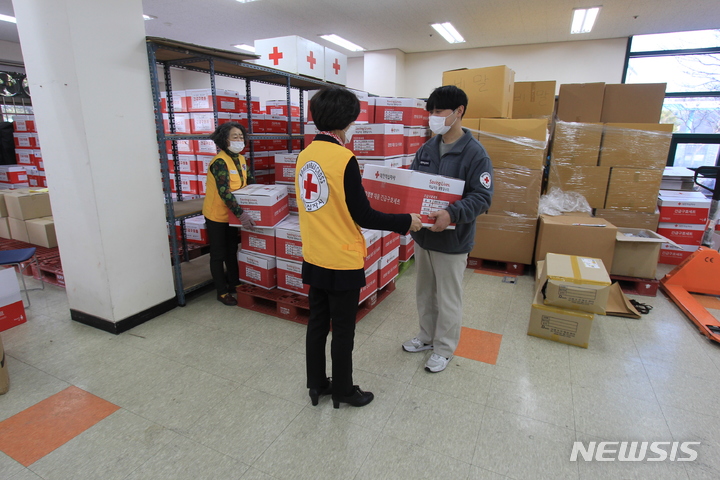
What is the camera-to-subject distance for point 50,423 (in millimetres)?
1771

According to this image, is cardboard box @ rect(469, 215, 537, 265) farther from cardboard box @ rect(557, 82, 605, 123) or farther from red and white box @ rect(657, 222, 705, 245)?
red and white box @ rect(657, 222, 705, 245)

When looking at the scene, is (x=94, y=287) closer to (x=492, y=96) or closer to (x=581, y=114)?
(x=492, y=96)

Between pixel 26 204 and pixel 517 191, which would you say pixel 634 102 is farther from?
pixel 26 204

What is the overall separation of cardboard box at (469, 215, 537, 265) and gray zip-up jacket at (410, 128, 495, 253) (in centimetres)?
190

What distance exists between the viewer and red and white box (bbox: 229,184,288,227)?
2.80 m

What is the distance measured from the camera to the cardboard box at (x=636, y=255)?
10.7 ft

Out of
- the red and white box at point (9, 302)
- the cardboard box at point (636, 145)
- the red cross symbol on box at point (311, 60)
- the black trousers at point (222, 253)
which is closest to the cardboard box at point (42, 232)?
the red and white box at point (9, 302)

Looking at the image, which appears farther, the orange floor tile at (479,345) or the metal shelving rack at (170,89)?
the metal shelving rack at (170,89)

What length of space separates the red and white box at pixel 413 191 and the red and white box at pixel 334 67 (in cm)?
314

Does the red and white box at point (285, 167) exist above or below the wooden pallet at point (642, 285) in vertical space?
above

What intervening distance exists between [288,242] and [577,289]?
1994mm

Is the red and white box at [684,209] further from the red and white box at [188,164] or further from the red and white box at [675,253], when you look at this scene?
the red and white box at [188,164]

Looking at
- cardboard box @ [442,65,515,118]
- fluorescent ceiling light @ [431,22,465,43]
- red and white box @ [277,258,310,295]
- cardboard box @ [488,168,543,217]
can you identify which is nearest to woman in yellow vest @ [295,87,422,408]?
red and white box @ [277,258,310,295]

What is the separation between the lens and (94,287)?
2551mm
